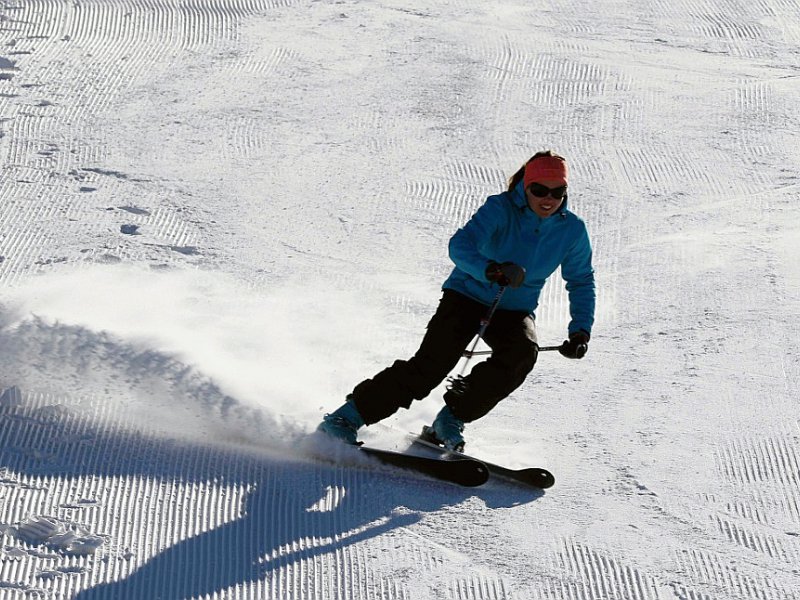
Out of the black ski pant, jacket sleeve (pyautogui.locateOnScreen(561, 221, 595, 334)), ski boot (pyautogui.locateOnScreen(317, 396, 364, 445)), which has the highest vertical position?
jacket sleeve (pyautogui.locateOnScreen(561, 221, 595, 334))

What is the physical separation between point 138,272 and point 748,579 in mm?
3707

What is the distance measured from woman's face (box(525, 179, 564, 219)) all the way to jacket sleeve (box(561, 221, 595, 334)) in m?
0.27

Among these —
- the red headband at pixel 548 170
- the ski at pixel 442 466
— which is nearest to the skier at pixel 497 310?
the red headband at pixel 548 170

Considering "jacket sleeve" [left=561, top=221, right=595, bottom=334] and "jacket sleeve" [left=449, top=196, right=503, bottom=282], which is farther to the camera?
"jacket sleeve" [left=561, top=221, right=595, bottom=334]

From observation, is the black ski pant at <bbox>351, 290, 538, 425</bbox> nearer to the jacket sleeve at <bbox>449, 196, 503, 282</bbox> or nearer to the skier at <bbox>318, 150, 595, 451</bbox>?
the skier at <bbox>318, 150, 595, 451</bbox>

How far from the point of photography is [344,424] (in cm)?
479

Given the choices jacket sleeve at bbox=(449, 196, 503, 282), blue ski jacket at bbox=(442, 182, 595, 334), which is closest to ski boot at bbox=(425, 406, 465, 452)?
blue ski jacket at bbox=(442, 182, 595, 334)

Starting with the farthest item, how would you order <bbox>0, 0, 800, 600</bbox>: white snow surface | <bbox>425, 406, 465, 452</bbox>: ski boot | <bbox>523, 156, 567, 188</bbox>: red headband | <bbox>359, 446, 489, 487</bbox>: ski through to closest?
1. <bbox>425, 406, 465, 452</bbox>: ski boot
2. <bbox>359, 446, 489, 487</bbox>: ski
3. <bbox>523, 156, 567, 188</bbox>: red headband
4. <bbox>0, 0, 800, 600</bbox>: white snow surface

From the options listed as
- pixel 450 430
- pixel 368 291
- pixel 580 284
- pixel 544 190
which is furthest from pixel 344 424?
pixel 368 291

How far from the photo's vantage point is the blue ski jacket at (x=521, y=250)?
4.53m

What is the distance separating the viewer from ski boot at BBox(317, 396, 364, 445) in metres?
4.77

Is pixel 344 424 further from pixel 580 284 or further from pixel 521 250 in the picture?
pixel 580 284

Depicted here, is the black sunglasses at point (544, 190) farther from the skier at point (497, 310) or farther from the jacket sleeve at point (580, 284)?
the jacket sleeve at point (580, 284)

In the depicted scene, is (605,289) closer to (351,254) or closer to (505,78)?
(351,254)
